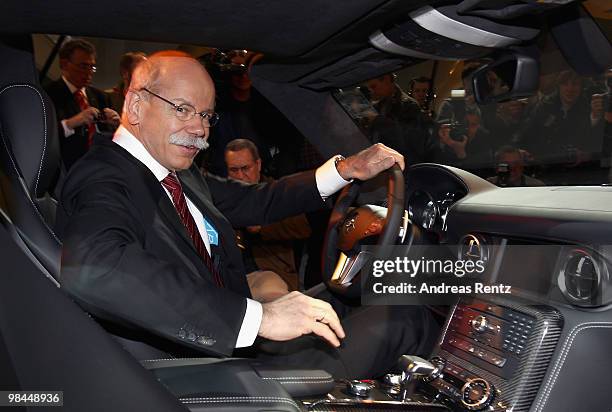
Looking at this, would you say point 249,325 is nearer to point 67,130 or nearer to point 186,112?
point 186,112

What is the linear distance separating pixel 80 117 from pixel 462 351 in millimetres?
2126

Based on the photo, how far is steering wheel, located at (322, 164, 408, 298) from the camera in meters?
2.10

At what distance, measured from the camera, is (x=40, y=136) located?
1632mm

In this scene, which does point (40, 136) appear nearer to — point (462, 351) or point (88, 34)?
point (88, 34)

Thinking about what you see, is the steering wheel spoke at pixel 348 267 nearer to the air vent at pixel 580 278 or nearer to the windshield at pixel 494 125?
the windshield at pixel 494 125

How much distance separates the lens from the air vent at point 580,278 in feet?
5.59

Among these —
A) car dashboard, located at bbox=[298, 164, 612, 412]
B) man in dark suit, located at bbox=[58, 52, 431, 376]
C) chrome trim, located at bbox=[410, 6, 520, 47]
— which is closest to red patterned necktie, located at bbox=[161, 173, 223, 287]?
man in dark suit, located at bbox=[58, 52, 431, 376]

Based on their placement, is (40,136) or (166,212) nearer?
(40,136)

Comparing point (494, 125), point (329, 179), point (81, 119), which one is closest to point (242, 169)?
point (81, 119)

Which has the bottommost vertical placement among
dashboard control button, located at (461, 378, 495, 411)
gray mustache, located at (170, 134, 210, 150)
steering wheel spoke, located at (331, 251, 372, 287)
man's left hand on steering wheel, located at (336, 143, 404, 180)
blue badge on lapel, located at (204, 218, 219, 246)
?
dashboard control button, located at (461, 378, 495, 411)

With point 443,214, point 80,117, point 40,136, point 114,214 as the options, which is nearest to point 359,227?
point 443,214

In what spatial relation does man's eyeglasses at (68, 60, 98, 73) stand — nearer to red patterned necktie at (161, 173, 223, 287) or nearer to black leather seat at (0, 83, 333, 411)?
red patterned necktie at (161, 173, 223, 287)

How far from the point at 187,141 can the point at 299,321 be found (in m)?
0.67

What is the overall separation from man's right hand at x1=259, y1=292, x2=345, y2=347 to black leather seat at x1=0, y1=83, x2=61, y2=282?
46 cm
